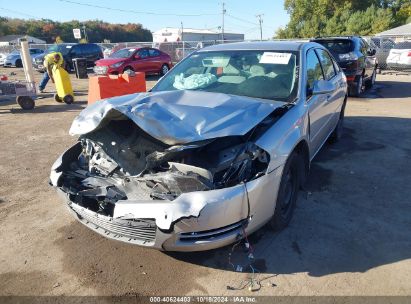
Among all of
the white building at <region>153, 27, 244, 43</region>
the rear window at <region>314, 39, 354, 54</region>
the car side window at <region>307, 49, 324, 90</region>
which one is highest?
the car side window at <region>307, 49, 324, 90</region>

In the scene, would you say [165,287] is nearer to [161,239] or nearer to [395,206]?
[161,239]

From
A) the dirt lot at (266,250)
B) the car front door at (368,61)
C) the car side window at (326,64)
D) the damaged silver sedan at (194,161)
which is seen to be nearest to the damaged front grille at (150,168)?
Result: the damaged silver sedan at (194,161)

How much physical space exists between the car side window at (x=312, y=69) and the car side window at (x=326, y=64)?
220 millimetres

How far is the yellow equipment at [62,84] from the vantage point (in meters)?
10.3

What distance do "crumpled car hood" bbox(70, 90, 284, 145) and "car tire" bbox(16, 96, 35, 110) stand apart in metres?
7.86

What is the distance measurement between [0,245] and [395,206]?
4.11 metres

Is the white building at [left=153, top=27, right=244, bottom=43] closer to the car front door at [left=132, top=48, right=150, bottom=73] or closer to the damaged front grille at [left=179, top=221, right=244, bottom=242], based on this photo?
the car front door at [left=132, top=48, right=150, bottom=73]

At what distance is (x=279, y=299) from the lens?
8.57 feet

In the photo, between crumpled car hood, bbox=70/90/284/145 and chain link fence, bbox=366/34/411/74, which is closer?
crumpled car hood, bbox=70/90/284/145

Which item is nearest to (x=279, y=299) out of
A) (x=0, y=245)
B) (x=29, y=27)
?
(x=0, y=245)

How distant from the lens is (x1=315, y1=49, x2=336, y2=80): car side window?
493 cm

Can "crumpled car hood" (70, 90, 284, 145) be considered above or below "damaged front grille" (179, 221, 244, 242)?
above

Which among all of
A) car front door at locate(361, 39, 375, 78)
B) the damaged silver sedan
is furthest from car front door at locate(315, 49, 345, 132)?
car front door at locate(361, 39, 375, 78)

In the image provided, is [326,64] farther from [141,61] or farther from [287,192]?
[141,61]
